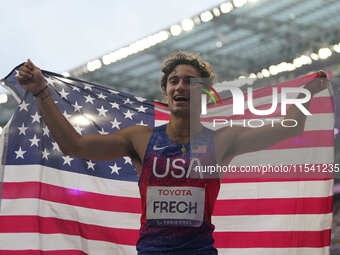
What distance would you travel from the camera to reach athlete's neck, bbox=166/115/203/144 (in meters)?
3.34

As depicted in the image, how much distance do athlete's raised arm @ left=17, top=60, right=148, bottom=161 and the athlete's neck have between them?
18 cm

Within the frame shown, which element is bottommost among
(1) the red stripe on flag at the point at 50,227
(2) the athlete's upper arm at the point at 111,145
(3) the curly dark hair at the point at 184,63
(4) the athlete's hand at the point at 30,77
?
(1) the red stripe on flag at the point at 50,227

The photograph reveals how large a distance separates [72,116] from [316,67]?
1588cm

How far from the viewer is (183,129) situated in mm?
3363

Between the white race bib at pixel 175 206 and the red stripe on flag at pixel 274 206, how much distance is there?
3.58 feet

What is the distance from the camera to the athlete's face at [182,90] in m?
3.35

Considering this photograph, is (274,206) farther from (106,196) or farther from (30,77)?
(30,77)

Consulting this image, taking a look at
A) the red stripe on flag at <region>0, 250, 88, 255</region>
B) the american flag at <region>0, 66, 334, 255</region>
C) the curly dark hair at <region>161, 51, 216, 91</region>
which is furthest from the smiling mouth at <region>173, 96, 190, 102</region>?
the red stripe on flag at <region>0, 250, 88, 255</region>

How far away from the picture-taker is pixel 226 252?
4.16 metres

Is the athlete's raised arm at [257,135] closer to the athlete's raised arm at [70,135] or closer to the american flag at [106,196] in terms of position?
the athlete's raised arm at [70,135]

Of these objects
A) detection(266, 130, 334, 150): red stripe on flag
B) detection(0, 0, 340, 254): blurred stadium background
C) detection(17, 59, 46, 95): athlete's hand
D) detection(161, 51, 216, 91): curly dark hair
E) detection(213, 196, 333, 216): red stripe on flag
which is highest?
detection(0, 0, 340, 254): blurred stadium background

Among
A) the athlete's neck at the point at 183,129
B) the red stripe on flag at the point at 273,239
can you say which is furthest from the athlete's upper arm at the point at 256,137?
the red stripe on flag at the point at 273,239

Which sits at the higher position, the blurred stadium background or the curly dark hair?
the blurred stadium background

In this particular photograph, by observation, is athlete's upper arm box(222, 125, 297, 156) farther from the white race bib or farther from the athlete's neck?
the white race bib
